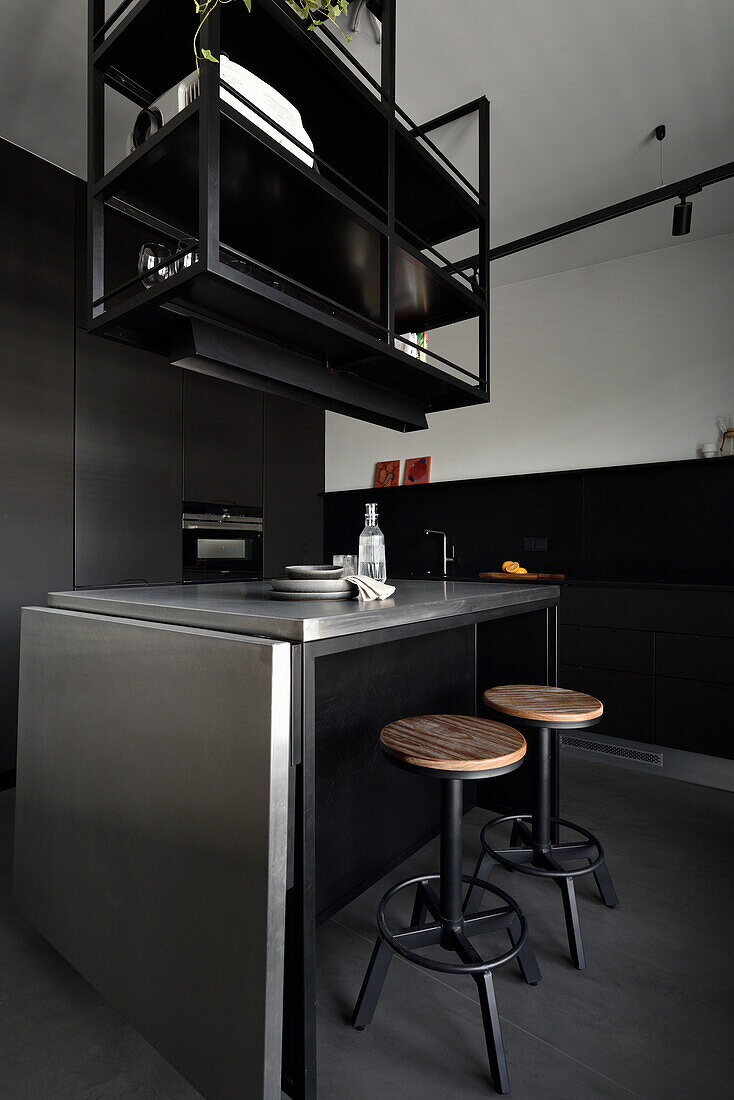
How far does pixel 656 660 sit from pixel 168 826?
2740 millimetres

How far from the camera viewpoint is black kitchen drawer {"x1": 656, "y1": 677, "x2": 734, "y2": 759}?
292 centimetres

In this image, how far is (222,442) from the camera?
3.93 meters

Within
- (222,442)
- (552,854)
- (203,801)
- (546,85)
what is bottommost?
(552,854)

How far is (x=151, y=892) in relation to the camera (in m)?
Result: 1.23

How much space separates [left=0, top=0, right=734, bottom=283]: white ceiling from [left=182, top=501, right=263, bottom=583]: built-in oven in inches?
77.6

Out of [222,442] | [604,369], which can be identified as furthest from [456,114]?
[222,442]

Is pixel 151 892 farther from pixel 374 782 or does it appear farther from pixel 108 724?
pixel 374 782

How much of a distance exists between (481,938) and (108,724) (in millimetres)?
1220

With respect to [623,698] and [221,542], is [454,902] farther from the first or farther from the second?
[221,542]

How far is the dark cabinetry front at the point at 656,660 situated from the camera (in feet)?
9.67

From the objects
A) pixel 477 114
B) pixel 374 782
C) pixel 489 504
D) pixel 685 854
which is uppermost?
pixel 477 114

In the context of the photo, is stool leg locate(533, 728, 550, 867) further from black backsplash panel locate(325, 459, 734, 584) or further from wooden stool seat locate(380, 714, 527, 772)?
black backsplash panel locate(325, 459, 734, 584)

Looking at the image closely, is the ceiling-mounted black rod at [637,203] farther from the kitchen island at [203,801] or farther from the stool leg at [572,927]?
the stool leg at [572,927]

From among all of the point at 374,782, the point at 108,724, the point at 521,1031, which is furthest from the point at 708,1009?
the point at 108,724
